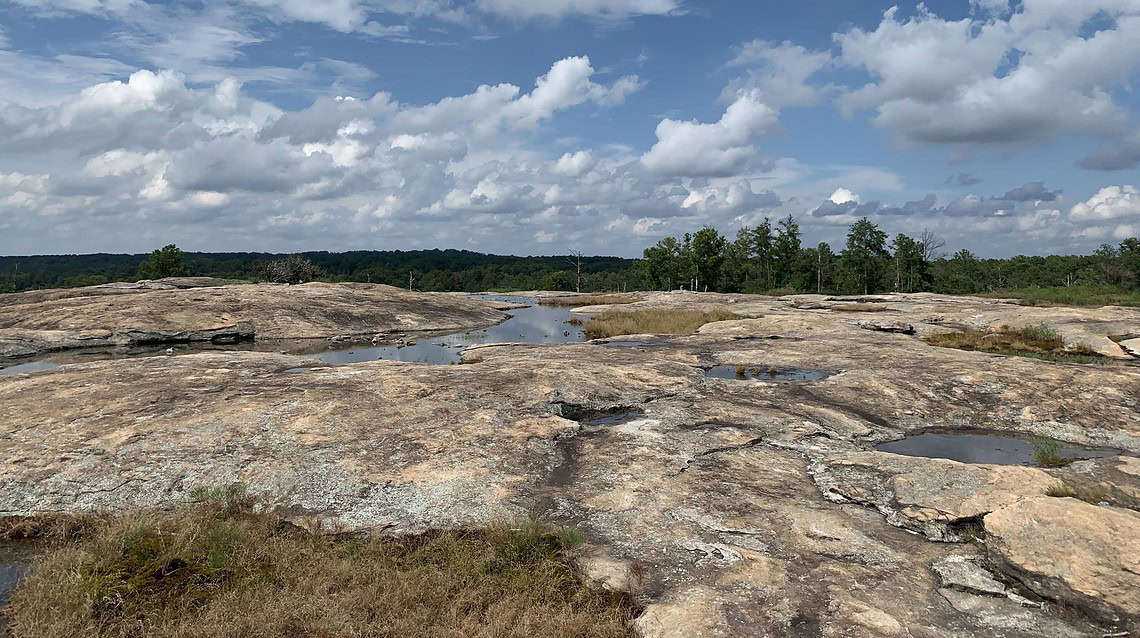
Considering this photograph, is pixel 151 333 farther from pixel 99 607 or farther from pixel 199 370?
pixel 99 607

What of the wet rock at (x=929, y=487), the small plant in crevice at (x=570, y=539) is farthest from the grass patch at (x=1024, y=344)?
the small plant in crevice at (x=570, y=539)

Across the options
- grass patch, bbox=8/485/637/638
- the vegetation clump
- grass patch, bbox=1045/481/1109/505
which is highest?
grass patch, bbox=1045/481/1109/505

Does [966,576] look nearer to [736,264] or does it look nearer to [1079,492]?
[1079,492]

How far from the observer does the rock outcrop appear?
5.71 meters

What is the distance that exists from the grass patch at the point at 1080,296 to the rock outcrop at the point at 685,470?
48888mm

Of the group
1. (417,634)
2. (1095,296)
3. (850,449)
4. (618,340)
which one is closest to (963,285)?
(1095,296)

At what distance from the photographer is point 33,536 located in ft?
23.8

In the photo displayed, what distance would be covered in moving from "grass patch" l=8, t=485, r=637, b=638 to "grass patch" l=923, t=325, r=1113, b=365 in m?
22.0

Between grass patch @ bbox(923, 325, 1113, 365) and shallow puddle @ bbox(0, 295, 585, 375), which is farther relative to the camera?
shallow puddle @ bbox(0, 295, 585, 375)

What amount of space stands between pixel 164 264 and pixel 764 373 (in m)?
96.4

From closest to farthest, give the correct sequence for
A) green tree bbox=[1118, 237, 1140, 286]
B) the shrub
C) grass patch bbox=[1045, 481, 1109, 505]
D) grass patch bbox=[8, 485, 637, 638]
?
1. grass patch bbox=[8, 485, 637, 638]
2. grass patch bbox=[1045, 481, 1109, 505]
3. the shrub
4. green tree bbox=[1118, 237, 1140, 286]

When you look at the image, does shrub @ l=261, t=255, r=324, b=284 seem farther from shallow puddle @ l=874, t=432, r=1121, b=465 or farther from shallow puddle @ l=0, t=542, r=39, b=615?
shallow puddle @ l=874, t=432, r=1121, b=465

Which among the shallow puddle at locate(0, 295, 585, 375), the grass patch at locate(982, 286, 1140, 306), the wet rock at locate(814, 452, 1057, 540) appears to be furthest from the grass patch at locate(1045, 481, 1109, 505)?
the grass patch at locate(982, 286, 1140, 306)

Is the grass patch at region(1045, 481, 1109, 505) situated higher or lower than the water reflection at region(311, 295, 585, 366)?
higher
